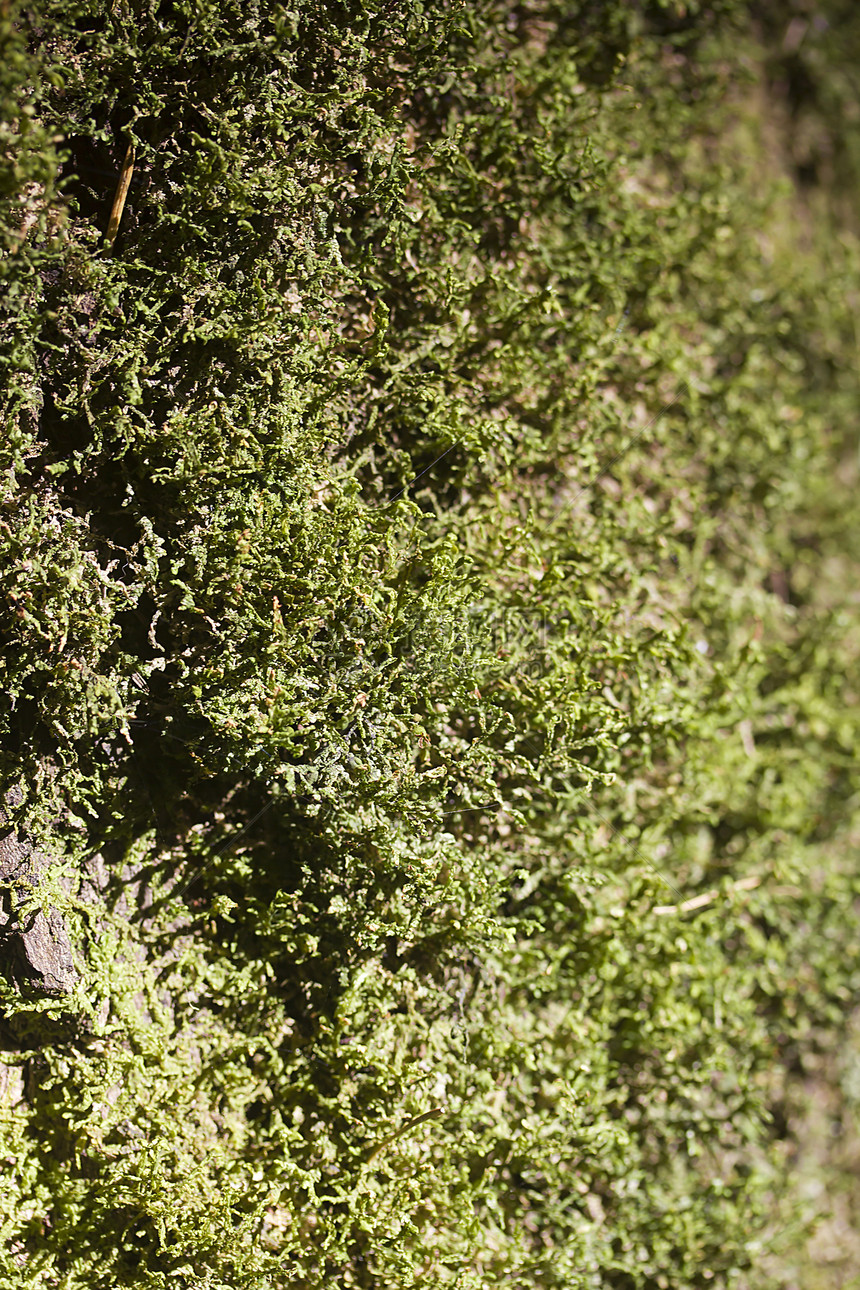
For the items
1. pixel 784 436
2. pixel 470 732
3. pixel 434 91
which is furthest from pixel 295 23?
pixel 784 436

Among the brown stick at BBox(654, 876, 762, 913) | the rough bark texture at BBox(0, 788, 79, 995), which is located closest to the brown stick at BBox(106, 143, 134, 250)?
the rough bark texture at BBox(0, 788, 79, 995)

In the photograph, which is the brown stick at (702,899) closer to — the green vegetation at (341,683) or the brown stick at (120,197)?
the green vegetation at (341,683)

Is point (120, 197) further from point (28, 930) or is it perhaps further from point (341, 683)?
point (28, 930)

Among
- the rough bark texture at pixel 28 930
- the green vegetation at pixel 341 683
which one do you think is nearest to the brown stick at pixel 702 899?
the green vegetation at pixel 341 683

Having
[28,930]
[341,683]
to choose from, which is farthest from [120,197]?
[28,930]

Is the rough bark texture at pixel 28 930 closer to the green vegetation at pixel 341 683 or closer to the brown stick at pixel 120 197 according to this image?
the green vegetation at pixel 341 683

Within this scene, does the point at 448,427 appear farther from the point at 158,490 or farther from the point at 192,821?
the point at 192,821

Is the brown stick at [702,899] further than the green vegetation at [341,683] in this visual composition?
Yes

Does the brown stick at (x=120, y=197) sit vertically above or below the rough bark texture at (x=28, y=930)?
above
